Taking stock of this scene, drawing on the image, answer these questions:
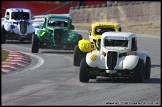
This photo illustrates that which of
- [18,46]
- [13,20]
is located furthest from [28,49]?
[13,20]

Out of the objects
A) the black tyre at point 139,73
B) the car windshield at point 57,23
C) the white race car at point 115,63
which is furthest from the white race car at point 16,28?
the black tyre at point 139,73

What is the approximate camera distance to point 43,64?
67.9 feet

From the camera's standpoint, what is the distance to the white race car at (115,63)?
15.9m

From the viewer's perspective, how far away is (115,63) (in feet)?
53.1

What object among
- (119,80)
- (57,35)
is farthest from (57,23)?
(119,80)

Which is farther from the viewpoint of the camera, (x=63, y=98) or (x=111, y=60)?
(x=111, y=60)

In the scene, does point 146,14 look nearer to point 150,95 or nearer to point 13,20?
point 13,20

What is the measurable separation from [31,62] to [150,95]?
8.00 m

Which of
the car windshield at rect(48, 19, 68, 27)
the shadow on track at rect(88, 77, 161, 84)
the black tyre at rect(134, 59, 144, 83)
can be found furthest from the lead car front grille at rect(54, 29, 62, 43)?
the black tyre at rect(134, 59, 144, 83)

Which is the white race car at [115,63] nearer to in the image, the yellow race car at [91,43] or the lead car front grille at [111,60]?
the lead car front grille at [111,60]

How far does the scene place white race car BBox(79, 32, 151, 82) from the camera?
15938 mm

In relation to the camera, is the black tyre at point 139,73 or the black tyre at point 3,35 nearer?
the black tyre at point 139,73

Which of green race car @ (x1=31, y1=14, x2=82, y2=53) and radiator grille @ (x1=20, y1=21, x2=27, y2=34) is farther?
radiator grille @ (x1=20, y1=21, x2=27, y2=34)

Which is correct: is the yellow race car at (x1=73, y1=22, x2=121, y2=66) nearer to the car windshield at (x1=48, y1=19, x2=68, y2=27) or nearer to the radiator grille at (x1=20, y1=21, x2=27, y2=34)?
the car windshield at (x1=48, y1=19, x2=68, y2=27)
